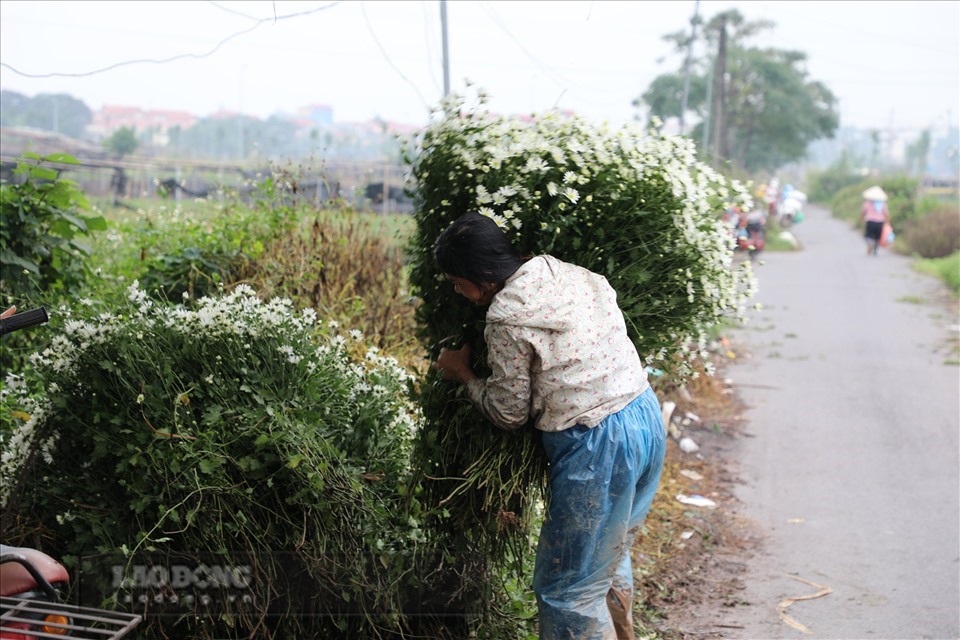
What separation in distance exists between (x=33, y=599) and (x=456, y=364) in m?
1.58

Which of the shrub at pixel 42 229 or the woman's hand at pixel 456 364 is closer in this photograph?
the woman's hand at pixel 456 364

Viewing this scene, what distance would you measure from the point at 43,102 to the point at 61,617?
9743 mm

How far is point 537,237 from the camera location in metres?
3.54

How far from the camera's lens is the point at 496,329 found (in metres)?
3.12

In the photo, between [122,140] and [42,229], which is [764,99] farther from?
[42,229]

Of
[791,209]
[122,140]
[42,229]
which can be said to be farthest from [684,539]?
[791,209]

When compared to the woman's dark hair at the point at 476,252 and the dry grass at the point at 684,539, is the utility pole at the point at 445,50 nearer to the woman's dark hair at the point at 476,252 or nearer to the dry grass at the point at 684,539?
the dry grass at the point at 684,539

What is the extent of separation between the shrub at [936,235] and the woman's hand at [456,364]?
2302 centimetres

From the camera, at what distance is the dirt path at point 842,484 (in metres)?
4.58

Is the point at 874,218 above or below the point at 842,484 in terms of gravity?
above

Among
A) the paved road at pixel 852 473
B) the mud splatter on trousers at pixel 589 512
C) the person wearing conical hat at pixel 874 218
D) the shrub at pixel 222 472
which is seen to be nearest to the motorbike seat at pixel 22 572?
the shrub at pixel 222 472

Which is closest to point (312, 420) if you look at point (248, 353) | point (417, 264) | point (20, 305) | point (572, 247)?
point (248, 353)

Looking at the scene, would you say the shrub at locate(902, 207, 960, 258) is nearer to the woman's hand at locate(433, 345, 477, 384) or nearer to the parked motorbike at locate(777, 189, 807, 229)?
the parked motorbike at locate(777, 189, 807, 229)

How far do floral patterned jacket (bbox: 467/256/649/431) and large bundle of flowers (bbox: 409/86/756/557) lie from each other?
25cm
